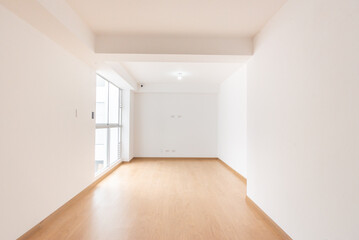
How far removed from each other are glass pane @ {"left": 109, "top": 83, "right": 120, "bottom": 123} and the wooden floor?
6.40ft

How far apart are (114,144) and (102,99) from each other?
1.63m

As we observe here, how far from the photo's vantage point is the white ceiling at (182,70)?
5.09 metres

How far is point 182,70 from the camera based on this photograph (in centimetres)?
570

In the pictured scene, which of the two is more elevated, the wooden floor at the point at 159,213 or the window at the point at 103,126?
the window at the point at 103,126

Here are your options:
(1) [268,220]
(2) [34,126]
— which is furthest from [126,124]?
(1) [268,220]

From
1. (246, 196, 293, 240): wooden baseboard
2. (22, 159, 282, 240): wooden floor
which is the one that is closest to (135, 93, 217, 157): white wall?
(22, 159, 282, 240): wooden floor

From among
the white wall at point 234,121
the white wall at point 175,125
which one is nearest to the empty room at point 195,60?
the white wall at point 234,121

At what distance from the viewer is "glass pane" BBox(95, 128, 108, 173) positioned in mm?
5410

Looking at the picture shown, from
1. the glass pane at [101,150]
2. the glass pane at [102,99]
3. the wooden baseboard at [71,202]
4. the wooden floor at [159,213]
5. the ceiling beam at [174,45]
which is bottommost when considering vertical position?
the wooden floor at [159,213]

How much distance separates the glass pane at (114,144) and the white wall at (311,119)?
Result: 4380 mm

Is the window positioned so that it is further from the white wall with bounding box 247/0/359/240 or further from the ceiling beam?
the white wall with bounding box 247/0/359/240

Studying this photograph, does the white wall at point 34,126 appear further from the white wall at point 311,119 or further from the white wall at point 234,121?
the white wall at point 234,121

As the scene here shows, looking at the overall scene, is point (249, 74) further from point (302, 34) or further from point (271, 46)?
point (302, 34)

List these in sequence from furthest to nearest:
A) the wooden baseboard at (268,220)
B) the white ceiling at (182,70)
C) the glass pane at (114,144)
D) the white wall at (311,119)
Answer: the glass pane at (114,144) → the white ceiling at (182,70) → the wooden baseboard at (268,220) → the white wall at (311,119)
